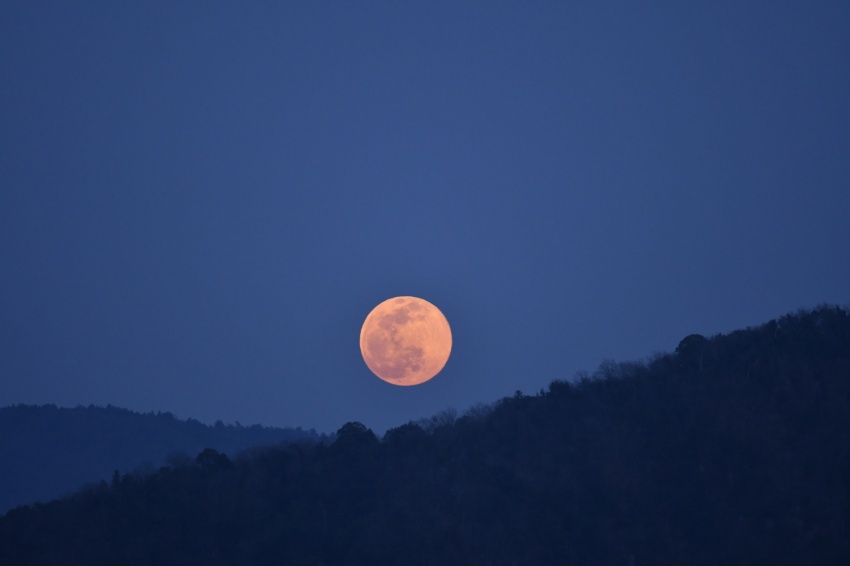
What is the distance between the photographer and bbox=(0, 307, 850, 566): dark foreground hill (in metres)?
46.7

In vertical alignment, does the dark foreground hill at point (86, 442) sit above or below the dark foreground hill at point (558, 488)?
above

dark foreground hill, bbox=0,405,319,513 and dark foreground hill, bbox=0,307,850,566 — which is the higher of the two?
dark foreground hill, bbox=0,405,319,513

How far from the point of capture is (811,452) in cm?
4906

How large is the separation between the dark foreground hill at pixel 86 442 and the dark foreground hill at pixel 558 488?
6368 cm

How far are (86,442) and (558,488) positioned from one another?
104m

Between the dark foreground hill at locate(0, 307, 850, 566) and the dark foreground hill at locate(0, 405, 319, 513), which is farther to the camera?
the dark foreground hill at locate(0, 405, 319, 513)

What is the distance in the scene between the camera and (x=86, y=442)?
5408 inches

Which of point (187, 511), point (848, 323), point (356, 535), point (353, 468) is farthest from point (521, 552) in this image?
point (848, 323)

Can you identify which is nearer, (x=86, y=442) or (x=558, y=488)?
(x=558, y=488)

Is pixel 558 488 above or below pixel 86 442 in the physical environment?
below

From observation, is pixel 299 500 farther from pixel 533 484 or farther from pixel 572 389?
pixel 572 389

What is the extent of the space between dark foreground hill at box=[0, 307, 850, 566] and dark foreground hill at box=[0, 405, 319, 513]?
63.7m

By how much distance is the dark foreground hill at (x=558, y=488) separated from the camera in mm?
46688

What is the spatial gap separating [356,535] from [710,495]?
18.9m
